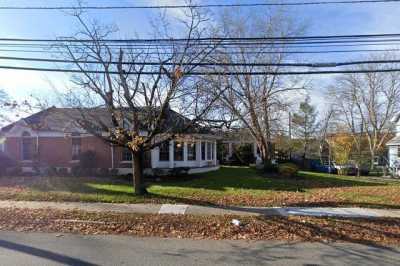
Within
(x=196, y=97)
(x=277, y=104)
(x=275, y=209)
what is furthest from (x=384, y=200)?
(x=277, y=104)

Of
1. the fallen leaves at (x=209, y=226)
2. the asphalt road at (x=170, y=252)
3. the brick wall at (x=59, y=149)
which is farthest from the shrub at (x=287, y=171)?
the asphalt road at (x=170, y=252)

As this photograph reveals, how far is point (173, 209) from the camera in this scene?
12.0 meters

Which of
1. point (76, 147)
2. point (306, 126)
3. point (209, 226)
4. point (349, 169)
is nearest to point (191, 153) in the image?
point (76, 147)

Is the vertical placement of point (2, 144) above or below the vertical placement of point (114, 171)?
above

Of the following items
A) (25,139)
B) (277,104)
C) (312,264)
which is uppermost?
(277,104)

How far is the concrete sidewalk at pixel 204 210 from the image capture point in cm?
1133

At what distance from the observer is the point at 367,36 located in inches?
447

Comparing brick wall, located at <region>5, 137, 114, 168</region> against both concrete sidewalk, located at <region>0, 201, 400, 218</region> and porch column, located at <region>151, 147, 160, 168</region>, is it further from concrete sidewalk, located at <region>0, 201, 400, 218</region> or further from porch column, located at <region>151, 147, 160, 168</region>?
concrete sidewalk, located at <region>0, 201, 400, 218</region>

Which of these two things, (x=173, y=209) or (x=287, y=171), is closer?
(x=173, y=209)

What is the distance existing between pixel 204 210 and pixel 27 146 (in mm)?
19242

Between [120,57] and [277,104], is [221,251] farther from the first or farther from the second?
[277,104]

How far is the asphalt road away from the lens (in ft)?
21.8

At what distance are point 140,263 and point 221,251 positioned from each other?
1674mm

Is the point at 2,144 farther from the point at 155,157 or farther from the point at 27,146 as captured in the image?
the point at 155,157
